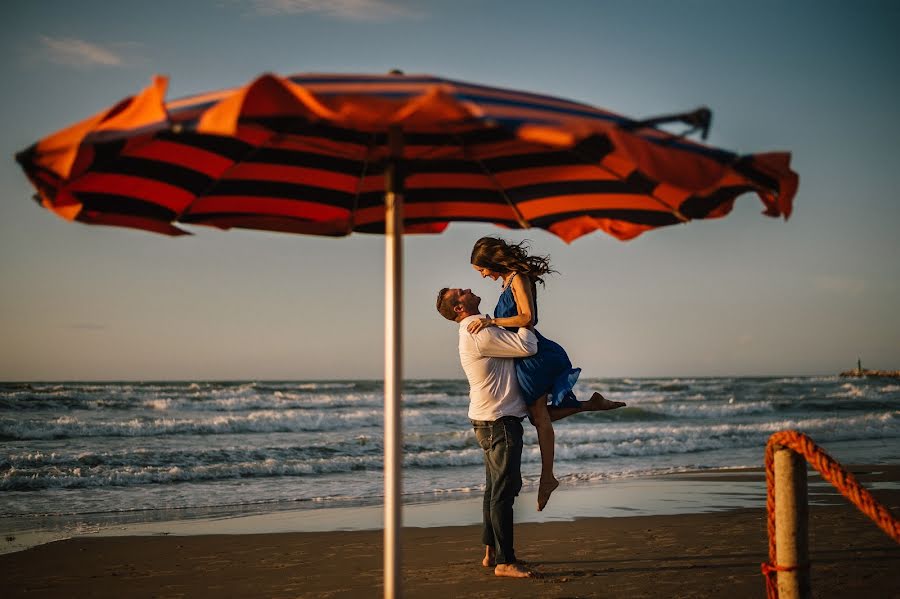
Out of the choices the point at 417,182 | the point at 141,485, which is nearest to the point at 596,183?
the point at 417,182

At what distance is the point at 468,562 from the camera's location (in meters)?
6.95

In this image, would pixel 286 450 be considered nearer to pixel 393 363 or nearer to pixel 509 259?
pixel 509 259

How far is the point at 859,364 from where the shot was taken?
269 ft

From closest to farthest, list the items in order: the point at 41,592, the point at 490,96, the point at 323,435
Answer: the point at 490,96 < the point at 41,592 < the point at 323,435

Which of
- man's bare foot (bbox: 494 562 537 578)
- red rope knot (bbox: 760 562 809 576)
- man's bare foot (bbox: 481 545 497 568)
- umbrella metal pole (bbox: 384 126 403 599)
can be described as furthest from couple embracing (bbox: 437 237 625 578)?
umbrella metal pole (bbox: 384 126 403 599)

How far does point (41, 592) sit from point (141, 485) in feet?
22.5

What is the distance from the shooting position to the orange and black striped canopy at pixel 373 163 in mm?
2592

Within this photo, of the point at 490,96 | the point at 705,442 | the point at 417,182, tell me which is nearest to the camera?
the point at 490,96

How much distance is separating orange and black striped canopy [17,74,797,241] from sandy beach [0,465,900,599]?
113 inches

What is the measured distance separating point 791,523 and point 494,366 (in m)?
2.42

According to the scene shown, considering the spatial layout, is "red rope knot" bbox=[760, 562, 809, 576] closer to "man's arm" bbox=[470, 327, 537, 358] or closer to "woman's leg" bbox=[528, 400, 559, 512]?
"woman's leg" bbox=[528, 400, 559, 512]

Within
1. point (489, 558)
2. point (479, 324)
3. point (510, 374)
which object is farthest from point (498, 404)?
point (489, 558)

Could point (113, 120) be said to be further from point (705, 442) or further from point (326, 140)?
point (705, 442)

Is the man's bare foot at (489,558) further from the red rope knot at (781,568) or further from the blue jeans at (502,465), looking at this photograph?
the red rope knot at (781,568)
